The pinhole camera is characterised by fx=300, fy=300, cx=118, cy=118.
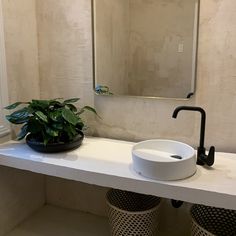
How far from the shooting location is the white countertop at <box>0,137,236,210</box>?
1247mm

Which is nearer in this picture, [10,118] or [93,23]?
[10,118]

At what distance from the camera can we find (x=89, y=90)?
1891 millimetres

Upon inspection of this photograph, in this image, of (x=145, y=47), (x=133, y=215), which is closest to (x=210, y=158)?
(x=133, y=215)

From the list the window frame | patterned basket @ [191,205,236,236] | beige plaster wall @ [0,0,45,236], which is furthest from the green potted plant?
patterned basket @ [191,205,236,236]

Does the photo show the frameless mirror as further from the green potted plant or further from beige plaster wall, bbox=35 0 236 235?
the green potted plant

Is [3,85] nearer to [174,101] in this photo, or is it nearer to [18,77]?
[18,77]

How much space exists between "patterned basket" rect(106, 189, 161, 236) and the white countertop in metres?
0.33

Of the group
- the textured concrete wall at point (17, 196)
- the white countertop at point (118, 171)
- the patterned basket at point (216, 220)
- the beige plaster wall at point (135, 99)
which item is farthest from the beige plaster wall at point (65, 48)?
the patterned basket at point (216, 220)

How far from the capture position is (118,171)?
141cm

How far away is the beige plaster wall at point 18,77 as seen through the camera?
1762 mm

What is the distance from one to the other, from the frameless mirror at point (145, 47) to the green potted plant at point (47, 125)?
35 centimetres

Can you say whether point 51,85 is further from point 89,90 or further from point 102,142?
point 102,142

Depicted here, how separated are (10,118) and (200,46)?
1088 millimetres

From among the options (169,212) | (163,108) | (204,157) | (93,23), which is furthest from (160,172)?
(93,23)
